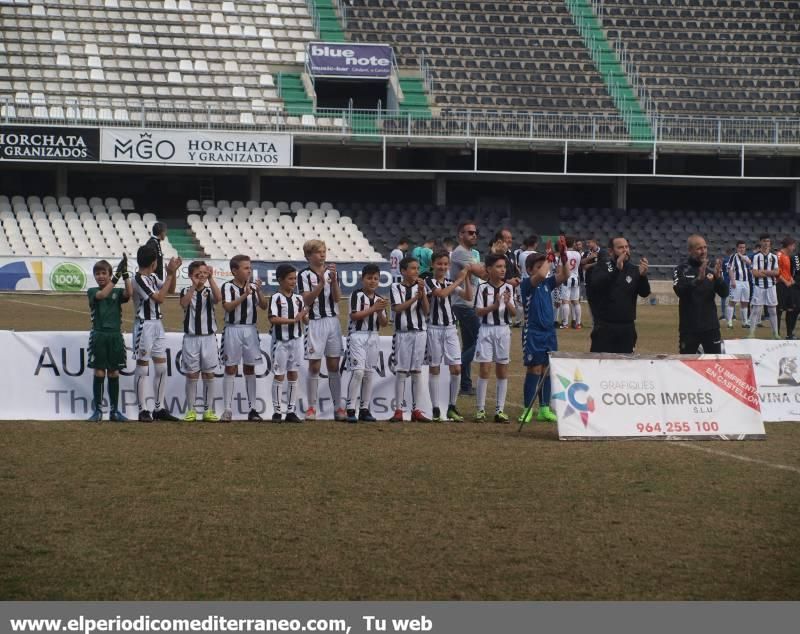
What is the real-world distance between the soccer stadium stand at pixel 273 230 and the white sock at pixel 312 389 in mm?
24865

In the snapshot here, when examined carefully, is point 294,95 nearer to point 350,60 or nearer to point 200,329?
point 350,60

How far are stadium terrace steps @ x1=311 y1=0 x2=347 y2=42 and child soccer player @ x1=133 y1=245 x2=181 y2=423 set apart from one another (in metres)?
34.0

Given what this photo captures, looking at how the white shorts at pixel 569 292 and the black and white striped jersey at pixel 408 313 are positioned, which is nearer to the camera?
the black and white striped jersey at pixel 408 313

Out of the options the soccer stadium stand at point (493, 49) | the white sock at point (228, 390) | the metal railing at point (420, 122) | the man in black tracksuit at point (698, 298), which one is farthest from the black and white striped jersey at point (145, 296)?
the soccer stadium stand at point (493, 49)

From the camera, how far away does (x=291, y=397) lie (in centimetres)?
1412

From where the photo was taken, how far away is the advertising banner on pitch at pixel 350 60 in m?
44.2

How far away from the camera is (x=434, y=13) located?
48562mm

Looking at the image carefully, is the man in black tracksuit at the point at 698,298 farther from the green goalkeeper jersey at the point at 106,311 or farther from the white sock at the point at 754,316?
the white sock at the point at 754,316

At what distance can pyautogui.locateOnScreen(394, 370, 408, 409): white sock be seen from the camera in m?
14.3

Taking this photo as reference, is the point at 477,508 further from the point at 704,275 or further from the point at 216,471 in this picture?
the point at 704,275

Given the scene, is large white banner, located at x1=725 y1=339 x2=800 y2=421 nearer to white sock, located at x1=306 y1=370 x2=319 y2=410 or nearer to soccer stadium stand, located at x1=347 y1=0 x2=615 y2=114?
white sock, located at x1=306 y1=370 x2=319 y2=410

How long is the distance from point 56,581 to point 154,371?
23.4ft

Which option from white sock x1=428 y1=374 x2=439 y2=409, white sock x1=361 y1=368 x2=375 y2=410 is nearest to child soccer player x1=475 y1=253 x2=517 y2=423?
white sock x1=428 y1=374 x2=439 y2=409

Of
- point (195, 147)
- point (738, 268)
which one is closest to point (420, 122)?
point (195, 147)
